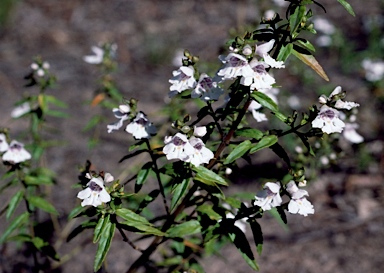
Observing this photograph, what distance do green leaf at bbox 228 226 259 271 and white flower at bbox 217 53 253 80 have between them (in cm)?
82

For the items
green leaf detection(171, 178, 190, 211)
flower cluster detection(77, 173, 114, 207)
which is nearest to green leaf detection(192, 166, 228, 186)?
green leaf detection(171, 178, 190, 211)

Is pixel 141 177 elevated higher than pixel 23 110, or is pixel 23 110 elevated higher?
pixel 141 177

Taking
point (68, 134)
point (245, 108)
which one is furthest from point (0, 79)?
point (245, 108)

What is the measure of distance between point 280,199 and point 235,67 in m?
0.65

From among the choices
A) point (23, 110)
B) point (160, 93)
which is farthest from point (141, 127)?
point (160, 93)

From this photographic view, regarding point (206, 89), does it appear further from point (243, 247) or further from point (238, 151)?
point (243, 247)

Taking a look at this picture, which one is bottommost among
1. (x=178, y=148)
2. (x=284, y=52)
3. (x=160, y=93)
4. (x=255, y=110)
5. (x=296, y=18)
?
(x=160, y=93)

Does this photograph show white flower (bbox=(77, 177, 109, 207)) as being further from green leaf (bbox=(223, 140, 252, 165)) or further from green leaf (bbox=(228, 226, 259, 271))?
green leaf (bbox=(228, 226, 259, 271))

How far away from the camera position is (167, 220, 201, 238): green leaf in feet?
9.00

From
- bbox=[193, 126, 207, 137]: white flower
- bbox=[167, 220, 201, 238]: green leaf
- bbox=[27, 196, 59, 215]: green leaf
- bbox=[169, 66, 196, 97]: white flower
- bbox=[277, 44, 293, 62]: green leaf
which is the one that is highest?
bbox=[277, 44, 293, 62]: green leaf

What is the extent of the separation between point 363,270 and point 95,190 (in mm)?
3007

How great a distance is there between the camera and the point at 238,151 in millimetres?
2516

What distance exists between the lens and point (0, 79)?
6809 mm

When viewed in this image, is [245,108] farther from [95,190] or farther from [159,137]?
[159,137]
